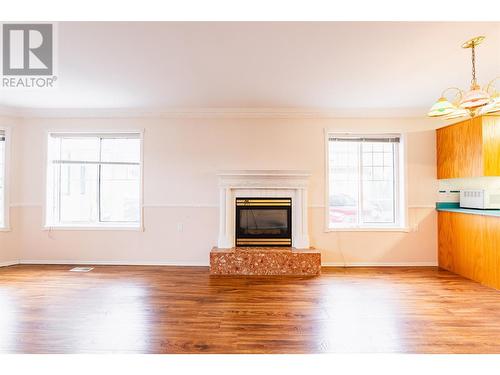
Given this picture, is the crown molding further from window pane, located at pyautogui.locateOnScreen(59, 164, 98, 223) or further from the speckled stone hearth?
the speckled stone hearth

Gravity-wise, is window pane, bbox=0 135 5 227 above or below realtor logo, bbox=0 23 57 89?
below

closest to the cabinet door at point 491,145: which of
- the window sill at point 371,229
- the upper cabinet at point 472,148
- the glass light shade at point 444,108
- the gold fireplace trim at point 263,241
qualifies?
the upper cabinet at point 472,148

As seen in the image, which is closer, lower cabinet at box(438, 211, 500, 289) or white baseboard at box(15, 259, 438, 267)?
lower cabinet at box(438, 211, 500, 289)

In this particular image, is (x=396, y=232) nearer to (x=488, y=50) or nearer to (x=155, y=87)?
(x=488, y=50)

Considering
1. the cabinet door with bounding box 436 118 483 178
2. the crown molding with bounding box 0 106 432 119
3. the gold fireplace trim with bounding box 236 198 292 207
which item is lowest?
the gold fireplace trim with bounding box 236 198 292 207

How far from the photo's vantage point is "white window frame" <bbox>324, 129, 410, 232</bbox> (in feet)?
14.1

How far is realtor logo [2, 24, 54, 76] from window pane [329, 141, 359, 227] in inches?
147

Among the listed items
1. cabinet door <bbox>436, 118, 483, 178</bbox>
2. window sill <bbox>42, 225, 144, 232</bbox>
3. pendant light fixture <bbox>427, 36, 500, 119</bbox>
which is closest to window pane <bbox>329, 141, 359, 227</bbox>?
cabinet door <bbox>436, 118, 483, 178</bbox>

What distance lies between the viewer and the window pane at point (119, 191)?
4.48 metres

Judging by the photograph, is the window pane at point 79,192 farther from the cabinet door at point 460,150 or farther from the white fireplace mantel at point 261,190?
the cabinet door at point 460,150

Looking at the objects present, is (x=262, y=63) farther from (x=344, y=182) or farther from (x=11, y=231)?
(x=11, y=231)

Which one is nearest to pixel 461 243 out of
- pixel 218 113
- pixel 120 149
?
pixel 218 113

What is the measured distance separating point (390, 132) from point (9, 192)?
19.9 ft
